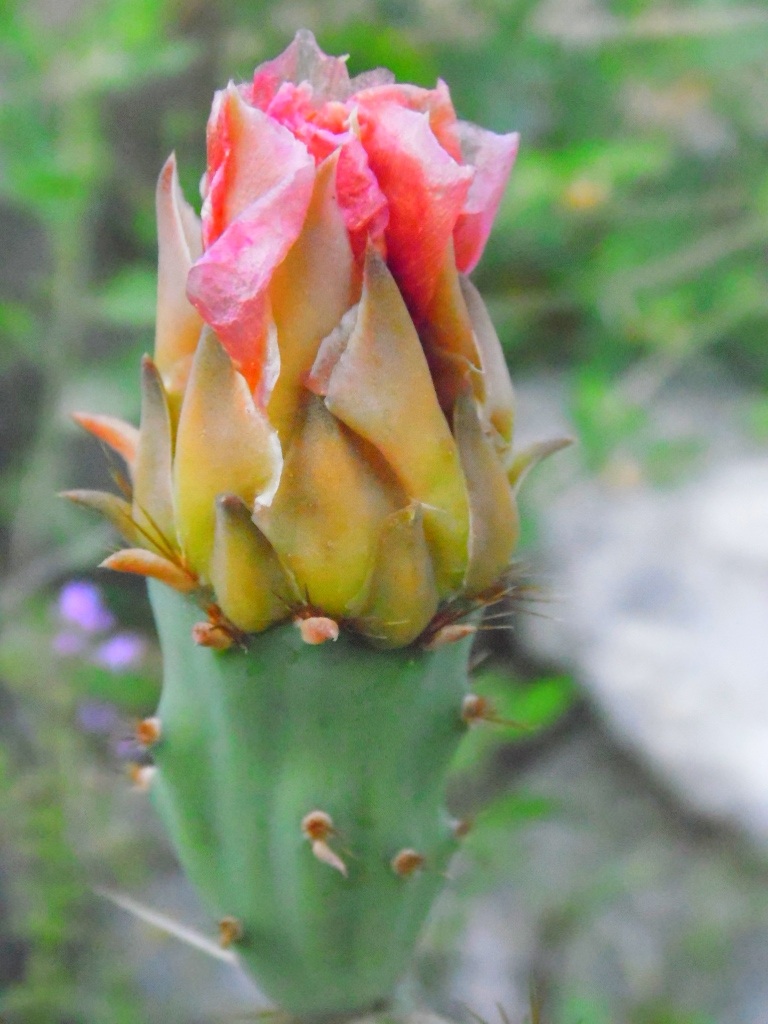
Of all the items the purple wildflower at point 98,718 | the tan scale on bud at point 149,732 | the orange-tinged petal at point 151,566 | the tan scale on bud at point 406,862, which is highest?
the orange-tinged petal at point 151,566

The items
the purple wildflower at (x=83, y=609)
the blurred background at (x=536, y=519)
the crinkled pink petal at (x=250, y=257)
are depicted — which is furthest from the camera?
the blurred background at (x=536, y=519)

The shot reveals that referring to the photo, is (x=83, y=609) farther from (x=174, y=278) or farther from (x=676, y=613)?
(x=676, y=613)

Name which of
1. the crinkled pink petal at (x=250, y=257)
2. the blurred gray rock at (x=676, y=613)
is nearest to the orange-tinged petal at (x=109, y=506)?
the crinkled pink petal at (x=250, y=257)

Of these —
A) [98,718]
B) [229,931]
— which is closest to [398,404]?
[229,931]

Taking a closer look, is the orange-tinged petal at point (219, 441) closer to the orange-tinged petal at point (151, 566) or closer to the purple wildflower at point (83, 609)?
the orange-tinged petal at point (151, 566)

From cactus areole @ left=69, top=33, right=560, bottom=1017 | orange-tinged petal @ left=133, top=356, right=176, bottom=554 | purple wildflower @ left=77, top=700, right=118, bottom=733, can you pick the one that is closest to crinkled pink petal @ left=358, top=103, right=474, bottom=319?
cactus areole @ left=69, top=33, right=560, bottom=1017

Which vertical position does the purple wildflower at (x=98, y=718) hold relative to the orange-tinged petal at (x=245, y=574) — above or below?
below
